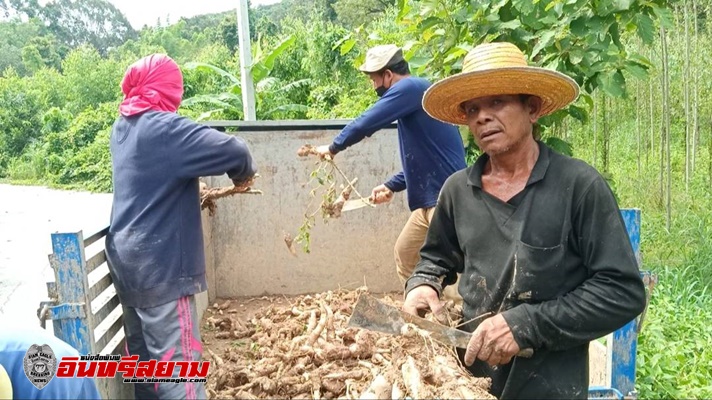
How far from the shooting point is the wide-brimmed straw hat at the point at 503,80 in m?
2.34

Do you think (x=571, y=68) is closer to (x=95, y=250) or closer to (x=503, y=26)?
(x=503, y=26)

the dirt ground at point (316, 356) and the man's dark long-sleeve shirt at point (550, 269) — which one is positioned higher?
the man's dark long-sleeve shirt at point (550, 269)

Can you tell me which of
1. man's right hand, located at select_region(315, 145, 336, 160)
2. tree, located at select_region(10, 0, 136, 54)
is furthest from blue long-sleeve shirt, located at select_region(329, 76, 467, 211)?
tree, located at select_region(10, 0, 136, 54)

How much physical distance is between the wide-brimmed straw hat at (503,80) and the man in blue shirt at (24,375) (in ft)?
5.38

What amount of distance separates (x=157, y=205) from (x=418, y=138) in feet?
6.68

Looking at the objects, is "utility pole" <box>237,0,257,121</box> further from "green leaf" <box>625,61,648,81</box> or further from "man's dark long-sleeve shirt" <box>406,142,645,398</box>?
"man's dark long-sleeve shirt" <box>406,142,645,398</box>

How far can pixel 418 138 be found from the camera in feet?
15.5

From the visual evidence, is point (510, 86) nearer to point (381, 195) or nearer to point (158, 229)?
point (158, 229)

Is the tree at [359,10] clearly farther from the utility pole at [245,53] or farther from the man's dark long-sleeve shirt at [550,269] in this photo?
the man's dark long-sleeve shirt at [550,269]

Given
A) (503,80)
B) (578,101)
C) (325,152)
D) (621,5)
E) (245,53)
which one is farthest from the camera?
(245,53)

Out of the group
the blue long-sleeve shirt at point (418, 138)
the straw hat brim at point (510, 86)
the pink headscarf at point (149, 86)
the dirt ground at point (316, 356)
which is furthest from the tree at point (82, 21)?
the straw hat brim at point (510, 86)

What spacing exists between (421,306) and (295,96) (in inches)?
607

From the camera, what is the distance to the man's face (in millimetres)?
2363

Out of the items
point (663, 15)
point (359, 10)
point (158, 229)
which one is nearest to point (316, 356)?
point (158, 229)
